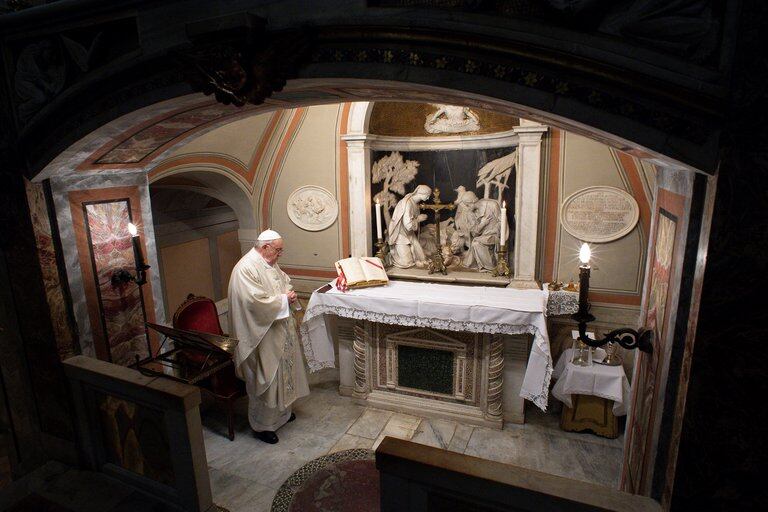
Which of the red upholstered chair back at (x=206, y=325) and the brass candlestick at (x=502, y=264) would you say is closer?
the red upholstered chair back at (x=206, y=325)

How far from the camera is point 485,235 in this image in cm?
539

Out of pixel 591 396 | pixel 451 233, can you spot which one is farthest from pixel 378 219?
pixel 591 396

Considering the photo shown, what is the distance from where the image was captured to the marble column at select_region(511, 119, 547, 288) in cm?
474

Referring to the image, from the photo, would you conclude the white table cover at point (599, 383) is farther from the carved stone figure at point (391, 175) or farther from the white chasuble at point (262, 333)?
the white chasuble at point (262, 333)

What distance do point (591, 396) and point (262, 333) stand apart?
3580mm

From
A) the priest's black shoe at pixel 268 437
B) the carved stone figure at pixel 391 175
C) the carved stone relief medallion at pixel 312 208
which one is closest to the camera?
the priest's black shoe at pixel 268 437

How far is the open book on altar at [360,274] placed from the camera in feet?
16.9

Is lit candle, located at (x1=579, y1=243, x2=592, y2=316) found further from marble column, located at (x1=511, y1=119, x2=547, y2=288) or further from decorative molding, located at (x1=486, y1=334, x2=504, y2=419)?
marble column, located at (x1=511, y1=119, x2=547, y2=288)

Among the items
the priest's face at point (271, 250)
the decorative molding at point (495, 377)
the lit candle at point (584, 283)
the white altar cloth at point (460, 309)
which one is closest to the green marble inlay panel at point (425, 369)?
the decorative molding at point (495, 377)

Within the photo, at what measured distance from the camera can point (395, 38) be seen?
1.88 meters

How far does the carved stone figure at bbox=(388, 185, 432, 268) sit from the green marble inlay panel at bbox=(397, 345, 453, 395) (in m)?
1.14

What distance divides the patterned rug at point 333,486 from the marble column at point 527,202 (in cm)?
258

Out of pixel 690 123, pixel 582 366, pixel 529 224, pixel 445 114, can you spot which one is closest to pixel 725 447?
pixel 690 123

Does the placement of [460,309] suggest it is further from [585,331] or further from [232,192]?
[232,192]
